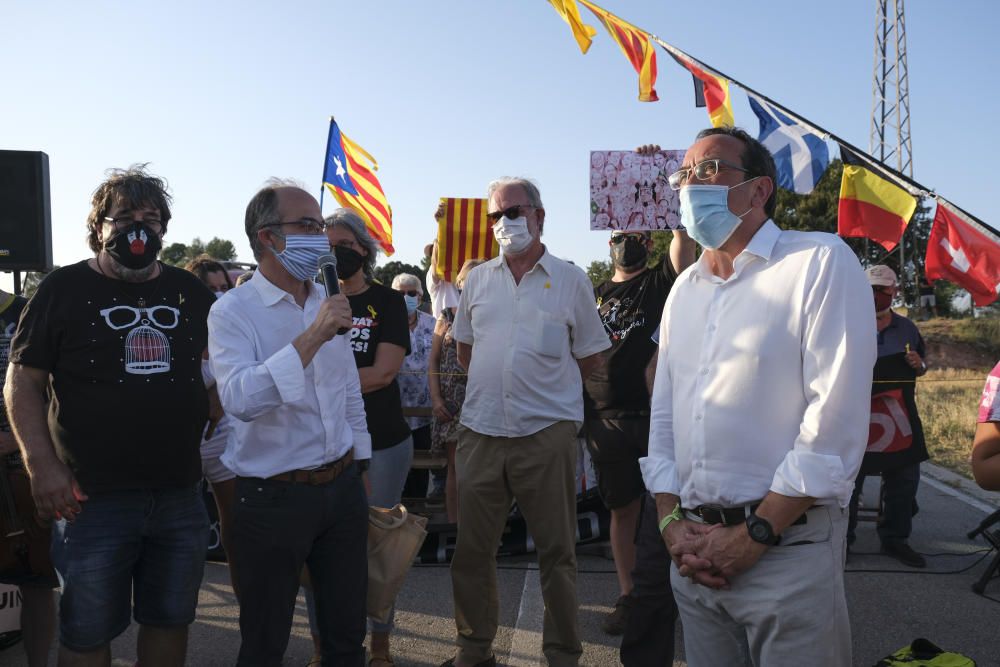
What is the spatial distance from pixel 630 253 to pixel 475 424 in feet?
5.06

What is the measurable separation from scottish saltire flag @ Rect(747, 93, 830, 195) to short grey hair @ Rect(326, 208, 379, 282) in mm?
2579

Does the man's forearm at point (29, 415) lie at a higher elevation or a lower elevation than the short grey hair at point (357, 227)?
lower

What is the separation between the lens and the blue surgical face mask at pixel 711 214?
7.79 ft

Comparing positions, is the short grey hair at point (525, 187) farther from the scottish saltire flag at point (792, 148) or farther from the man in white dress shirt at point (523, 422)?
the scottish saltire flag at point (792, 148)

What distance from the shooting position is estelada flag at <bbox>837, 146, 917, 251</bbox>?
5031 mm

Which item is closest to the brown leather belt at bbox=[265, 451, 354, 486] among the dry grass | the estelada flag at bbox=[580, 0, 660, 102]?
the estelada flag at bbox=[580, 0, 660, 102]

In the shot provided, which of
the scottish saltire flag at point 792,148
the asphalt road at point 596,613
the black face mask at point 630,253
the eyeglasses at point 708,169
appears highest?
the scottish saltire flag at point 792,148

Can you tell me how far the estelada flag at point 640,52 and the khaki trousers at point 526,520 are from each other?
11.5 ft

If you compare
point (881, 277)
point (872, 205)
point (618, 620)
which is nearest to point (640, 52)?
point (872, 205)

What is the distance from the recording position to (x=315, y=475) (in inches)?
115

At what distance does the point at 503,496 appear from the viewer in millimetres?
3957

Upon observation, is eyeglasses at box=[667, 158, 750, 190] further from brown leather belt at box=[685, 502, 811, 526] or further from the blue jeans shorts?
the blue jeans shorts

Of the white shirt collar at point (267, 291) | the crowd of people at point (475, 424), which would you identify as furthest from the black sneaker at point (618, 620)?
the white shirt collar at point (267, 291)

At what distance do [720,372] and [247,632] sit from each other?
6.00ft
